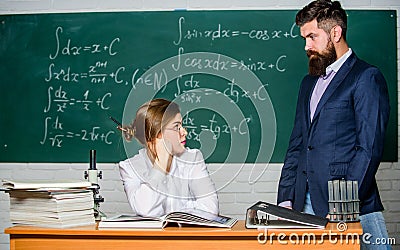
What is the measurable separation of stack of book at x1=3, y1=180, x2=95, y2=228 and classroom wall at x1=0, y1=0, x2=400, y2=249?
1.71 m

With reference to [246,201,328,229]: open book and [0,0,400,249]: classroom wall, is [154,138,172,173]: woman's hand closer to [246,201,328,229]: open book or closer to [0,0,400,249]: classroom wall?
[246,201,328,229]: open book

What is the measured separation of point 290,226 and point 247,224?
0.48ft

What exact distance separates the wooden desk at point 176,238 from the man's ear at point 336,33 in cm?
95

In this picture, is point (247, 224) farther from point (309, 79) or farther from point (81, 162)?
point (81, 162)

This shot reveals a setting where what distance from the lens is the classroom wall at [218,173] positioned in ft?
13.3

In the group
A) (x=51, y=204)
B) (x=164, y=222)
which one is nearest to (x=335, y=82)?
(x=164, y=222)

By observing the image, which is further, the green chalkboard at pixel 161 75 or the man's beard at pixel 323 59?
the green chalkboard at pixel 161 75

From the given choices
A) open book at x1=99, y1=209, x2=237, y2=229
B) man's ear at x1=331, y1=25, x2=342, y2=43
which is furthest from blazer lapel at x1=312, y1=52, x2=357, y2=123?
open book at x1=99, y1=209, x2=237, y2=229

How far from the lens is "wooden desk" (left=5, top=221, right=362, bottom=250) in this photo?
222cm

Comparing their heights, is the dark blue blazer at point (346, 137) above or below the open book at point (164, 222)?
above

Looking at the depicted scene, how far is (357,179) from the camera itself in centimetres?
267

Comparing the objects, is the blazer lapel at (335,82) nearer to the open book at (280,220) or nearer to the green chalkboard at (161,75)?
the open book at (280,220)

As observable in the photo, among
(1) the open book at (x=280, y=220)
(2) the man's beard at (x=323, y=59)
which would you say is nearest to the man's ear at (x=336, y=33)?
(2) the man's beard at (x=323, y=59)

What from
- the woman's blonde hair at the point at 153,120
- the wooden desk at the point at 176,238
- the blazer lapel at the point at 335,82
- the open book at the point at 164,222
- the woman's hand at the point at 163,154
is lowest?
the wooden desk at the point at 176,238
